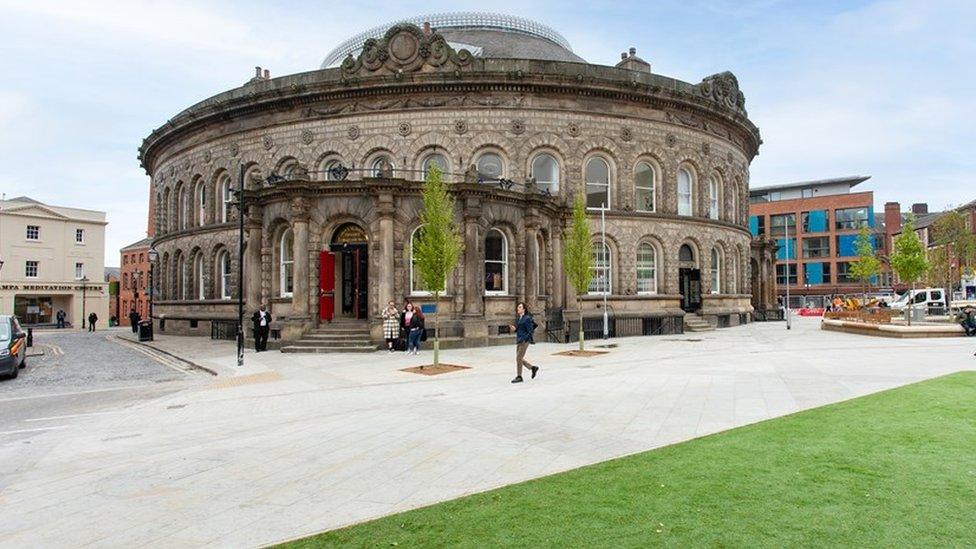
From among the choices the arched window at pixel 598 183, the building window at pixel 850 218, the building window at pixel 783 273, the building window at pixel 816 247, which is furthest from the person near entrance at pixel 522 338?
the building window at pixel 783 273

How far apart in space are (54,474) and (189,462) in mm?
1435

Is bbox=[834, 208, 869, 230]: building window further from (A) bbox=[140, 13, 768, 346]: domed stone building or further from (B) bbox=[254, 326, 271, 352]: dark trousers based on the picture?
(B) bbox=[254, 326, 271, 352]: dark trousers

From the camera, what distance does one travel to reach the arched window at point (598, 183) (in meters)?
30.8

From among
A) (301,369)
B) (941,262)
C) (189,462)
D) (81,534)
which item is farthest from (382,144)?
(941,262)

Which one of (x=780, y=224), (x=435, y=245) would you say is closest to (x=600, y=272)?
(x=435, y=245)

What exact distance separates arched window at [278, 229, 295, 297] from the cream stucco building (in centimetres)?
4585

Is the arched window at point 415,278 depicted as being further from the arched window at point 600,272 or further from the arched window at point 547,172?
the arched window at point 600,272

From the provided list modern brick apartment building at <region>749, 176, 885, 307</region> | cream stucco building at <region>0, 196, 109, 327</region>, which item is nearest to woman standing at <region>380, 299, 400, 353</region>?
cream stucco building at <region>0, 196, 109, 327</region>

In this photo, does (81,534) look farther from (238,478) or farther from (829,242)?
(829,242)

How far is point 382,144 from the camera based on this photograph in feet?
96.5

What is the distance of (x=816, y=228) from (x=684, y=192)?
168 ft

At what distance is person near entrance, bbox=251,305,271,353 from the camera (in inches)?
874

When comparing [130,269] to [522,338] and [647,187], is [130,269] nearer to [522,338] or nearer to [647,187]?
[647,187]

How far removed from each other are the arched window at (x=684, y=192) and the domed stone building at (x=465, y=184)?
4.3 inches
